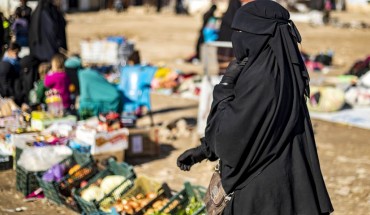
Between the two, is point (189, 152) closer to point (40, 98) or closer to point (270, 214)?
point (270, 214)

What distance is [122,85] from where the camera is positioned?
927 centimetres

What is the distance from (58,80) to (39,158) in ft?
6.48

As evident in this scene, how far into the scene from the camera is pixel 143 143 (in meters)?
7.82

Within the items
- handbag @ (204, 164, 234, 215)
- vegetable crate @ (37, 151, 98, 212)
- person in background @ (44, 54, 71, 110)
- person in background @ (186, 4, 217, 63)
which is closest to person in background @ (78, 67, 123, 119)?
person in background @ (44, 54, 71, 110)

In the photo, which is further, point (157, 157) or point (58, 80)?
point (58, 80)

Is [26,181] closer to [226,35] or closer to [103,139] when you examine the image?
[103,139]

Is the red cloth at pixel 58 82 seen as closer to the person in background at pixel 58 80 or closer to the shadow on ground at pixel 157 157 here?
the person in background at pixel 58 80

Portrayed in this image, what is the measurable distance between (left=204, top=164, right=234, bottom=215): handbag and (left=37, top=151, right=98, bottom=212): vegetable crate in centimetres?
272

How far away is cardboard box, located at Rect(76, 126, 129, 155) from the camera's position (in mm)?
6980

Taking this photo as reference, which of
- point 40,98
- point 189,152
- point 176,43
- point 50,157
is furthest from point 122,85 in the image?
point 176,43

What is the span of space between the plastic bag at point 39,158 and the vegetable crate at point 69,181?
10cm

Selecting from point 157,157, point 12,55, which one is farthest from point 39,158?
point 12,55

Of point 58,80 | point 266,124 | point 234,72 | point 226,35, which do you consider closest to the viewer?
point 266,124

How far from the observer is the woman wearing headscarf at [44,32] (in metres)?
9.60
